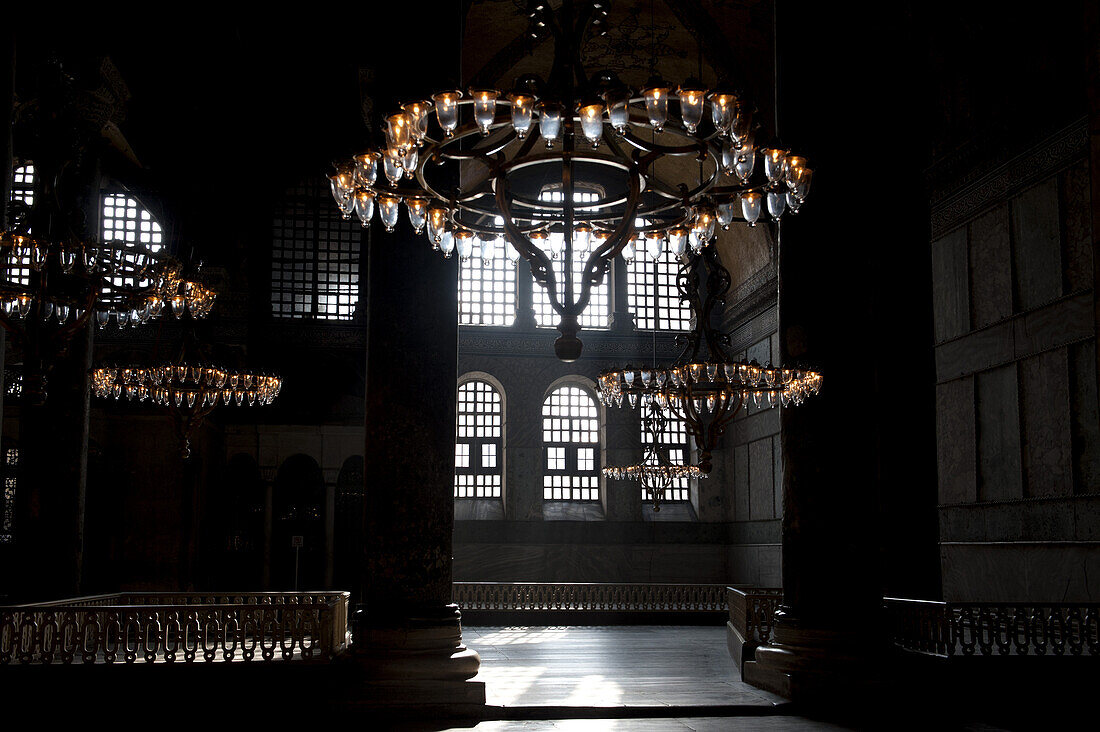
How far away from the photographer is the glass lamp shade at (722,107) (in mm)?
5457

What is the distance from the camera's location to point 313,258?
19547mm

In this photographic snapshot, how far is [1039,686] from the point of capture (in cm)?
773

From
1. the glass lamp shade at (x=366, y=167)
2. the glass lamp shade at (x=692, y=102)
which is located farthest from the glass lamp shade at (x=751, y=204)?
the glass lamp shade at (x=366, y=167)

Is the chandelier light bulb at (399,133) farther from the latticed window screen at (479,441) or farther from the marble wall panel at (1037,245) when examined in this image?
the latticed window screen at (479,441)

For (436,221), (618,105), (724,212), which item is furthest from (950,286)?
(618,105)

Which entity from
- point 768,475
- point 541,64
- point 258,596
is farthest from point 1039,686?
point 541,64

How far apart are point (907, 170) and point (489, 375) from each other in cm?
991

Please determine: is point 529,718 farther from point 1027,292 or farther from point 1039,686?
point 1027,292

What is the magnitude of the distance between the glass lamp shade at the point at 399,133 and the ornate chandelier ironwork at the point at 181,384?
6.36 metres

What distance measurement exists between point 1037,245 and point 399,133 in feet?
27.1

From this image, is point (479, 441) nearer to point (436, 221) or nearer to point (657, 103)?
point (436, 221)

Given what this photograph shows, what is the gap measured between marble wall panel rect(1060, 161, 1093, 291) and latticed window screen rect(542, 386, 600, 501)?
36.4ft

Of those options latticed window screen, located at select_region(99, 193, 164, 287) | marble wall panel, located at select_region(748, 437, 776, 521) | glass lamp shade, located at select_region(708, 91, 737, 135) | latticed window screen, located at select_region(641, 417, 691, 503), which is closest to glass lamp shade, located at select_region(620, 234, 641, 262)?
glass lamp shade, located at select_region(708, 91, 737, 135)

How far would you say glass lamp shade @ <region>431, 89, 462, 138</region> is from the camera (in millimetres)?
5469
